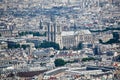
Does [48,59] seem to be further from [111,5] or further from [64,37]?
[111,5]

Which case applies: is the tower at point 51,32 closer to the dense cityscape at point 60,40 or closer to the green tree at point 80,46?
the dense cityscape at point 60,40

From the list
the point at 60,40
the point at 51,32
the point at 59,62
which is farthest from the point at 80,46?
the point at 59,62

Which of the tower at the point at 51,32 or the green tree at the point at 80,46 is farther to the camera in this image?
the tower at the point at 51,32

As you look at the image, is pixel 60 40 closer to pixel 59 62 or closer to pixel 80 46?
pixel 80 46

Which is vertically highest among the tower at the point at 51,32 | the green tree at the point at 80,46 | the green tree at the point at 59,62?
the green tree at the point at 59,62

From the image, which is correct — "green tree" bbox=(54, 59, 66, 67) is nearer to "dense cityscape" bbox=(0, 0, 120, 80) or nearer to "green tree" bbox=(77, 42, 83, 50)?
"dense cityscape" bbox=(0, 0, 120, 80)

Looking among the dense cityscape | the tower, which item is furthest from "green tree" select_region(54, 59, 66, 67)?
the tower

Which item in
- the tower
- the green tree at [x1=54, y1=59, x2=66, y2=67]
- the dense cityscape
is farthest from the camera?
the tower

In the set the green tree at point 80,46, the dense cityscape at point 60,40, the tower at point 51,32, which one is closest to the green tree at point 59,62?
the dense cityscape at point 60,40

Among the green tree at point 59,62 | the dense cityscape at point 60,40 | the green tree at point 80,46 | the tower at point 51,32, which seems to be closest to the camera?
the dense cityscape at point 60,40
